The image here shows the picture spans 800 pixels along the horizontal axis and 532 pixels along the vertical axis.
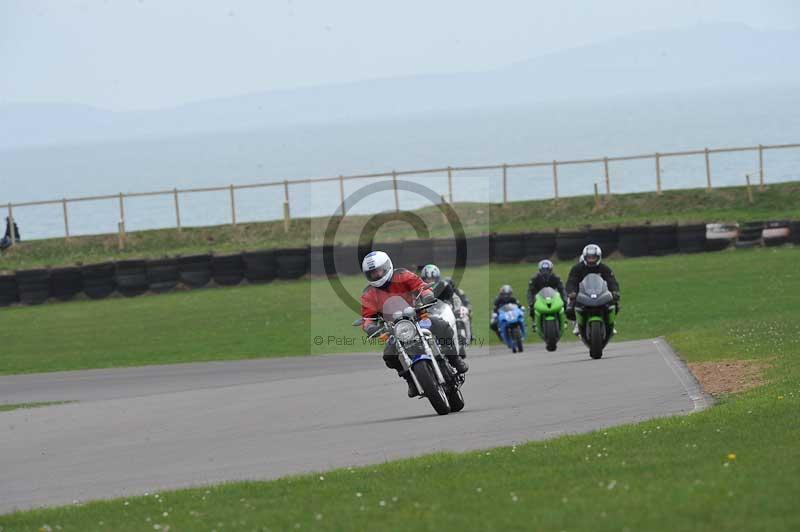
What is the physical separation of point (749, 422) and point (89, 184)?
183259mm

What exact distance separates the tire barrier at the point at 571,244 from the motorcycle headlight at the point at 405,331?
24.3 meters

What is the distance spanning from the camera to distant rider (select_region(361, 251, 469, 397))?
48.2 feet

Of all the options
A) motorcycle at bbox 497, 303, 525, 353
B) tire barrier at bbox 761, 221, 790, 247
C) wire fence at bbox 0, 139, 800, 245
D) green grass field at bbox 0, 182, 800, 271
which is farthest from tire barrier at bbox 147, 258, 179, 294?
tire barrier at bbox 761, 221, 790, 247

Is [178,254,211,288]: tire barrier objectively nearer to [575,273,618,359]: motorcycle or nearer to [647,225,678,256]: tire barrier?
[647,225,678,256]: tire barrier

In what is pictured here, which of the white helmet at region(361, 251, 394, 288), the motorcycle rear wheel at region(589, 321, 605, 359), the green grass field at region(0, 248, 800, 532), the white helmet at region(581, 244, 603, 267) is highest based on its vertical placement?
the white helmet at region(361, 251, 394, 288)

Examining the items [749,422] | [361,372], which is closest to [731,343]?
[361,372]

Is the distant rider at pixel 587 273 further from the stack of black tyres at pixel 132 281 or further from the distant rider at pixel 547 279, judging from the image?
the stack of black tyres at pixel 132 281

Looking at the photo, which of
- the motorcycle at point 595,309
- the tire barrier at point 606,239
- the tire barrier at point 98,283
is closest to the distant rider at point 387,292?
the motorcycle at point 595,309

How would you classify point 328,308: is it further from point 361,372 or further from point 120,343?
point 361,372

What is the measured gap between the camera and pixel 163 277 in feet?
129

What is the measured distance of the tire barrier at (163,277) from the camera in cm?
3941

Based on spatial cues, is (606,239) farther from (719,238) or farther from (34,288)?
(34,288)

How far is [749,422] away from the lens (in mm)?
11430

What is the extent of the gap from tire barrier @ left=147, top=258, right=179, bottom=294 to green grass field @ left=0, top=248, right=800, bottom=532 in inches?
1062
